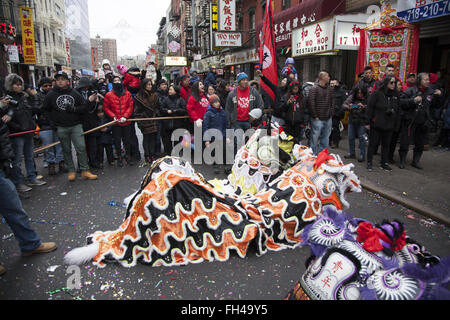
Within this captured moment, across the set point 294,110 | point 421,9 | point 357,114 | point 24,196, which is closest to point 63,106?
point 24,196

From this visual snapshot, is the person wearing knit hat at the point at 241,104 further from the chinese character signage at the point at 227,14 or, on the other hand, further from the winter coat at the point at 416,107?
the chinese character signage at the point at 227,14

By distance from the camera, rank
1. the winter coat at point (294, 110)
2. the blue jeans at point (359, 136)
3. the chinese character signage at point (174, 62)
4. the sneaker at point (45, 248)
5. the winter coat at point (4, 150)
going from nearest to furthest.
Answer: the winter coat at point (4, 150), the sneaker at point (45, 248), the winter coat at point (294, 110), the blue jeans at point (359, 136), the chinese character signage at point (174, 62)

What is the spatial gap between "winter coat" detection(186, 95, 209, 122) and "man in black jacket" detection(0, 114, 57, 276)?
4.46 metres

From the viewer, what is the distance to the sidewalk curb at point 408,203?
13.5 feet

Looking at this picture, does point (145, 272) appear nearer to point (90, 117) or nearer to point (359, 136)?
point (90, 117)

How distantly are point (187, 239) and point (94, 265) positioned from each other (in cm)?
101

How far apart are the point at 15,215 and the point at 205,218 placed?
78.4 inches

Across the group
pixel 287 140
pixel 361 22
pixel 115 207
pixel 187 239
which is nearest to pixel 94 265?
pixel 187 239

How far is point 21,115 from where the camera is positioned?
220 inches

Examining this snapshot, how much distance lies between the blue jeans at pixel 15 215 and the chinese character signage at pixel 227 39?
16.1m

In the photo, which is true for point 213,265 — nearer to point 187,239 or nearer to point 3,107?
point 187,239

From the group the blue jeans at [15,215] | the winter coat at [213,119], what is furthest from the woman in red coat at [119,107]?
the blue jeans at [15,215]

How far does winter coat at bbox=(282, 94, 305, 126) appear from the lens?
6.61m

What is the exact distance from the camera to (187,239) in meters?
3.15
